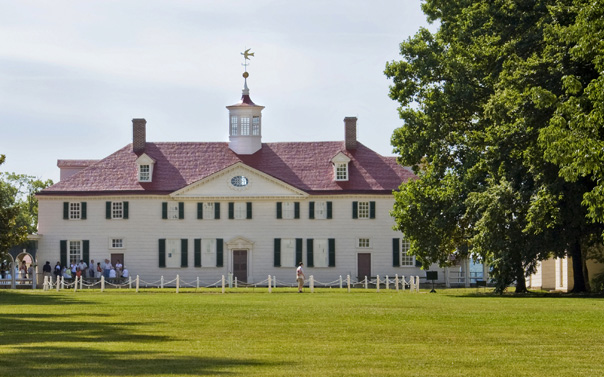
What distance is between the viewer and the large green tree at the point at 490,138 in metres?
38.8

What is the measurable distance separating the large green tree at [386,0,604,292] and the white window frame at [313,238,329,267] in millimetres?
18782

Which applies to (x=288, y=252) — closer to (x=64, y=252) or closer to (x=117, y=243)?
(x=117, y=243)

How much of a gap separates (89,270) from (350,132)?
18.2 metres

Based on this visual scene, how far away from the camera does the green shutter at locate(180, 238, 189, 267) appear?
70.1 meters

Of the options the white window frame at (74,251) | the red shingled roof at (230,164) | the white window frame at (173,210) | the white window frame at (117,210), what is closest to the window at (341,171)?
the red shingled roof at (230,164)

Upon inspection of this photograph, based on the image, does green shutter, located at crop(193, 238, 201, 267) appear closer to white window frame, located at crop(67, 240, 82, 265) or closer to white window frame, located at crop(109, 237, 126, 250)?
white window frame, located at crop(109, 237, 126, 250)

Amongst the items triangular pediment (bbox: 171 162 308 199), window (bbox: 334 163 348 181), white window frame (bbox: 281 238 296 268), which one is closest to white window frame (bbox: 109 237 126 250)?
triangular pediment (bbox: 171 162 308 199)

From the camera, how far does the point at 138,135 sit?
74.2 meters

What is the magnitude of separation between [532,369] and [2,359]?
23.3 feet

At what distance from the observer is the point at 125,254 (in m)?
70.3

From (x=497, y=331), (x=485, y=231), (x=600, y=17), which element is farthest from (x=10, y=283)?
(x=497, y=331)

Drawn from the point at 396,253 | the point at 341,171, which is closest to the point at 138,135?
the point at 341,171

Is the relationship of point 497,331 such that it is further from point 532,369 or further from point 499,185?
point 499,185

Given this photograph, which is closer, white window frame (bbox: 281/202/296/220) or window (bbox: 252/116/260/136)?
white window frame (bbox: 281/202/296/220)
